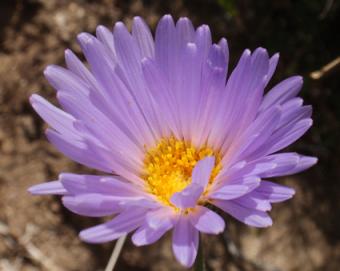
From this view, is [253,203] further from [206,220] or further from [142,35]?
[142,35]

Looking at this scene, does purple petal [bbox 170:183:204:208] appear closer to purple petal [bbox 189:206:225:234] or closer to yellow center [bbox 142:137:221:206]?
purple petal [bbox 189:206:225:234]

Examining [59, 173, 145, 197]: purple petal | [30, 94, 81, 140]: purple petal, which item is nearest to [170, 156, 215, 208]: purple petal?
[59, 173, 145, 197]: purple petal

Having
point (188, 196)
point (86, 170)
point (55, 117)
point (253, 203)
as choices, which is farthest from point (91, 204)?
point (86, 170)

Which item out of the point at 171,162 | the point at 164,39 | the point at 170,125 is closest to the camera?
the point at 164,39

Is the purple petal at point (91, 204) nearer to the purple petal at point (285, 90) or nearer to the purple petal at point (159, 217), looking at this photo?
the purple petal at point (159, 217)

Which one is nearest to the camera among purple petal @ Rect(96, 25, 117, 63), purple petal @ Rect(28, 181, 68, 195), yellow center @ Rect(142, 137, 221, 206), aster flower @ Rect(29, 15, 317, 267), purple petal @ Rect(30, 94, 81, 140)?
aster flower @ Rect(29, 15, 317, 267)

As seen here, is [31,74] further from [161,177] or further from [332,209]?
[332,209]
